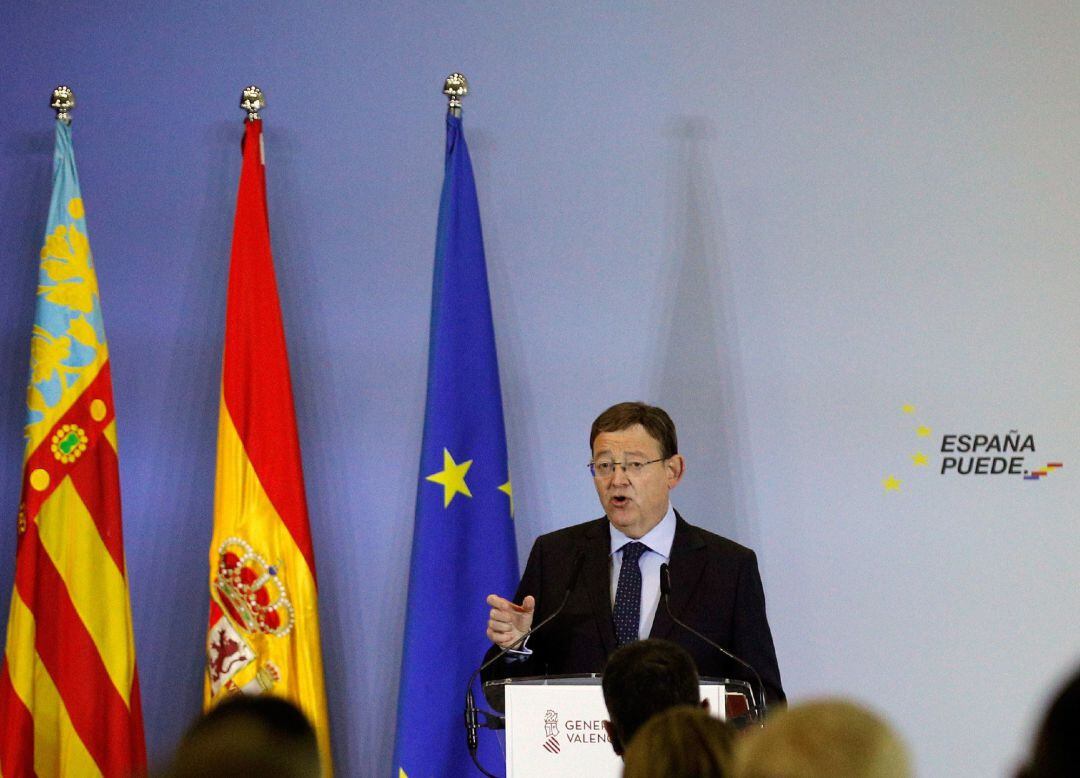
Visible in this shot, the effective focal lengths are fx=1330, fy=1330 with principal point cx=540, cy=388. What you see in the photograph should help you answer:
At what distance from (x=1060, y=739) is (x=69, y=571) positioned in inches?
130

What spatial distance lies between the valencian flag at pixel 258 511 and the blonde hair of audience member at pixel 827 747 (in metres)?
2.84

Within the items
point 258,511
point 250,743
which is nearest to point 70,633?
point 258,511

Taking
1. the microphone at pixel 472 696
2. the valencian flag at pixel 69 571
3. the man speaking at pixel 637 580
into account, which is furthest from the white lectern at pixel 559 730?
the valencian flag at pixel 69 571

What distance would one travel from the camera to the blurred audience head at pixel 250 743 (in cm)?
114

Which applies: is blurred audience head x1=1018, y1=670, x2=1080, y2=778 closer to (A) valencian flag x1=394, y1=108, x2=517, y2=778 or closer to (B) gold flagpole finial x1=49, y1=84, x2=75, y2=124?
(A) valencian flag x1=394, y1=108, x2=517, y2=778

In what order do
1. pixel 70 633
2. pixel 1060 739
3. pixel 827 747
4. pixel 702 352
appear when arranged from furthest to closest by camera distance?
pixel 702 352 → pixel 70 633 → pixel 827 747 → pixel 1060 739

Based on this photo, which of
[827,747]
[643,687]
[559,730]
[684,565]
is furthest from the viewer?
[684,565]

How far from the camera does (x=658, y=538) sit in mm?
3195

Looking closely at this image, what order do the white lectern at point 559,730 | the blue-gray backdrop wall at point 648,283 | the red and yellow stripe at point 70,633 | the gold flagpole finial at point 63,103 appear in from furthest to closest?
the blue-gray backdrop wall at point 648,283
the gold flagpole finial at point 63,103
the red and yellow stripe at point 70,633
the white lectern at point 559,730

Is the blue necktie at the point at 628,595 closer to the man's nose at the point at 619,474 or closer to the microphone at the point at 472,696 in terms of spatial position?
the man's nose at the point at 619,474

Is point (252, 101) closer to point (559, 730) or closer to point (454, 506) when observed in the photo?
point (454, 506)

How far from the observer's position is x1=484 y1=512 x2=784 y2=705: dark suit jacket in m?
2.95

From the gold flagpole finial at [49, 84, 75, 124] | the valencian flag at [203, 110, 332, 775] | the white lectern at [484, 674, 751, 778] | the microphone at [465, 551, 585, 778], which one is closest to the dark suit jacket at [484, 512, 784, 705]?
the microphone at [465, 551, 585, 778]

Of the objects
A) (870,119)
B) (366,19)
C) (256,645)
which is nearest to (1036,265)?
(870,119)
